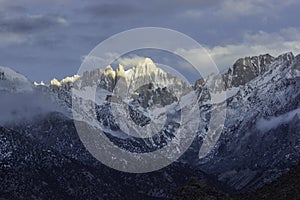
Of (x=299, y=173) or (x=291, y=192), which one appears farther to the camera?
(x=299, y=173)

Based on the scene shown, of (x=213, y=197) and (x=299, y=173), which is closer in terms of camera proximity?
(x=213, y=197)

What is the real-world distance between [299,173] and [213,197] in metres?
20.2

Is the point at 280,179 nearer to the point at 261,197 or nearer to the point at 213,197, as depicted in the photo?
the point at 261,197

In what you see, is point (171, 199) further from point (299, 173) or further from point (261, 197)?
point (299, 173)

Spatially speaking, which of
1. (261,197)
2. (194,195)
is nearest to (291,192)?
(261,197)

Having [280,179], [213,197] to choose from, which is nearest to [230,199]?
[213,197]

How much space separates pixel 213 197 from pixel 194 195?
340 cm

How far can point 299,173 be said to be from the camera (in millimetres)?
135125

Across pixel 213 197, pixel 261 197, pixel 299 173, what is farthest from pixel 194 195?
pixel 299 173

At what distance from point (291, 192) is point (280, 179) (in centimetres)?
1260

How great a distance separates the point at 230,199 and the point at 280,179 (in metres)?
15.8

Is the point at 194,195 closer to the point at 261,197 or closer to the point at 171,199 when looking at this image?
the point at 171,199

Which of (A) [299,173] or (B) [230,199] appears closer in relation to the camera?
(B) [230,199]

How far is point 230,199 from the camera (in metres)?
126
